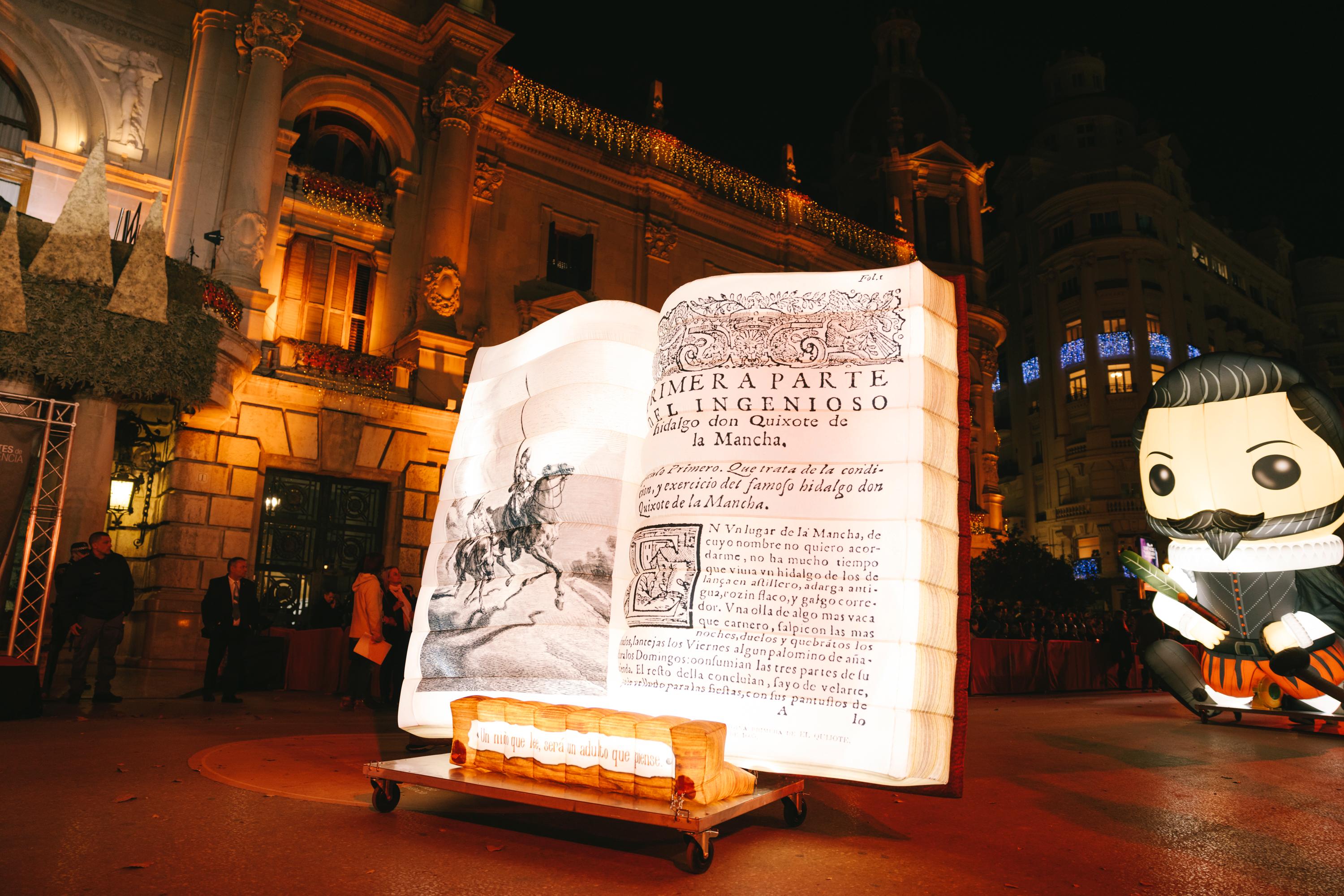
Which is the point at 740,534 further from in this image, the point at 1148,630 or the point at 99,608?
the point at 1148,630

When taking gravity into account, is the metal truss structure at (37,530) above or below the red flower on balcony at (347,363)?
below

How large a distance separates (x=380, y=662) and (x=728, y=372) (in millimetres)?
7057

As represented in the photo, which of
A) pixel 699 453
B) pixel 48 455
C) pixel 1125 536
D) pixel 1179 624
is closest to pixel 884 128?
pixel 1125 536

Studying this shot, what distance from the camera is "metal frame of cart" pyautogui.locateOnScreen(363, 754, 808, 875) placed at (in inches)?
154

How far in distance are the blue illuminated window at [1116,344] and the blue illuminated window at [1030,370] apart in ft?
13.3

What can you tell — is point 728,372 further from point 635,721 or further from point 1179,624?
point 1179,624

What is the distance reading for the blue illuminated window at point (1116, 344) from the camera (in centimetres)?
4347

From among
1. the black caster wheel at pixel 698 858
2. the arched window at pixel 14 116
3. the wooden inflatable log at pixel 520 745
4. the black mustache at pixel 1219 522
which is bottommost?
the black caster wheel at pixel 698 858

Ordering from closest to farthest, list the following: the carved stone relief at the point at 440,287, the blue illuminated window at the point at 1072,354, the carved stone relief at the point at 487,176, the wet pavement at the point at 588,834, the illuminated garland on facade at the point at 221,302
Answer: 1. the wet pavement at the point at 588,834
2. the illuminated garland on facade at the point at 221,302
3. the carved stone relief at the point at 440,287
4. the carved stone relief at the point at 487,176
5. the blue illuminated window at the point at 1072,354

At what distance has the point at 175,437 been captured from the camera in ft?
49.3

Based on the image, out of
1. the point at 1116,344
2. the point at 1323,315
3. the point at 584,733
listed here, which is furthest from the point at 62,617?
the point at 1323,315

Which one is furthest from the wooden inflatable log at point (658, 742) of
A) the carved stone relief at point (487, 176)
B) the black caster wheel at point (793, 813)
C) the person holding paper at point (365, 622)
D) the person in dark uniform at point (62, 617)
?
the carved stone relief at point (487, 176)

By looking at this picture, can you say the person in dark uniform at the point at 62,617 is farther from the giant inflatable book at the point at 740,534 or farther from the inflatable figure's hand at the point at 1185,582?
the inflatable figure's hand at the point at 1185,582

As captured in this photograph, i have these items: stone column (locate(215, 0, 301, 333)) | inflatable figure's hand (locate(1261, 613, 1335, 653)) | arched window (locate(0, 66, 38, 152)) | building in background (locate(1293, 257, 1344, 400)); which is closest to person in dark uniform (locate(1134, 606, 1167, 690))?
inflatable figure's hand (locate(1261, 613, 1335, 653))
